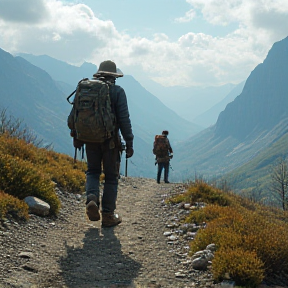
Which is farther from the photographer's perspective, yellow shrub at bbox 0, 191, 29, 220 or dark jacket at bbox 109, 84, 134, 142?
dark jacket at bbox 109, 84, 134, 142

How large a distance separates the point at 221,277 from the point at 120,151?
3133 mm

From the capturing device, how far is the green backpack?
567 centimetres

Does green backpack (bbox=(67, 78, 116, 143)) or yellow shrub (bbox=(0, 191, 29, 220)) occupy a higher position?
green backpack (bbox=(67, 78, 116, 143))

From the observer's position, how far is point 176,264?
4.95 metres

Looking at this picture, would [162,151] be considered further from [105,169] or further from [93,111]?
[93,111]

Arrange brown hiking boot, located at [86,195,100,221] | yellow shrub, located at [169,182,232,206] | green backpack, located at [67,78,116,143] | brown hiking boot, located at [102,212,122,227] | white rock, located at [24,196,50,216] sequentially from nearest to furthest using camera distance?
1. green backpack, located at [67,78,116,143]
2. brown hiking boot, located at [86,195,100,221]
3. brown hiking boot, located at [102,212,122,227]
4. white rock, located at [24,196,50,216]
5. yellow shrub, located at [169,182,232,206]

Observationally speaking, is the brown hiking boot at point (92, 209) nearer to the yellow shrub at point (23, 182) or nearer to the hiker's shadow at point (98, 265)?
the hiker's shadow at point (98, 265)

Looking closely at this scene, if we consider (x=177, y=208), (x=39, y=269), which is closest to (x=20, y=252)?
(x=39, y=269)

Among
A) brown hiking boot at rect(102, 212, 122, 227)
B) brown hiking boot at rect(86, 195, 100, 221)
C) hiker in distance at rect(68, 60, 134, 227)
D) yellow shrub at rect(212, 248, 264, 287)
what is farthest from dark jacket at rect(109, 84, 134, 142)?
yellow shrub at rect(212, 248, 264, 287)

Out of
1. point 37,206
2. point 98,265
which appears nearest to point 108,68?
point 37,206

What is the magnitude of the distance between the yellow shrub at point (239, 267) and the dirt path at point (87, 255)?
0.25 metres

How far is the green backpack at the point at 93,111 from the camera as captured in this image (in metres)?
5.67

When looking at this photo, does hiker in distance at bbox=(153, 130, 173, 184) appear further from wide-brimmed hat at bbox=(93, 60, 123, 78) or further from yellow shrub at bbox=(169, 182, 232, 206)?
wide-brimmed hat at bbox=(93, 60, 123, 78)

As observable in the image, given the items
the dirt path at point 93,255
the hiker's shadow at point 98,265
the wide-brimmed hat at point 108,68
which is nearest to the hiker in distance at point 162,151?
the dirt path at point 93,255
